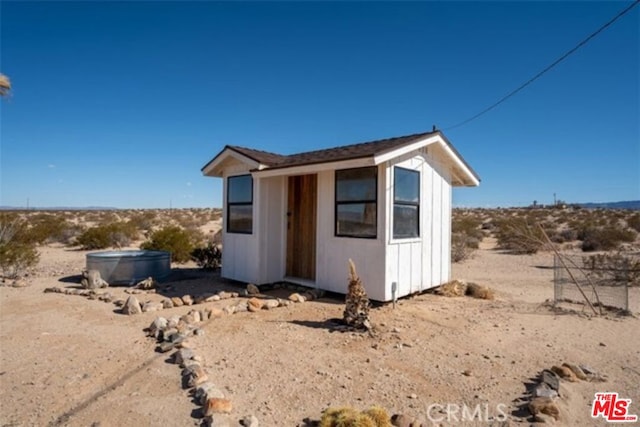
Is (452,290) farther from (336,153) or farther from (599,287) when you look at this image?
(336,153)

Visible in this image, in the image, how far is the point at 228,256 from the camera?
9023mm

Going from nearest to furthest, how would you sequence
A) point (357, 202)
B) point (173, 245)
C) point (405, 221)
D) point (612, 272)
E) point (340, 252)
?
point (357, 202) → point (405, 221) → point (340, 252) → point (612, 272) → point (173, 245)

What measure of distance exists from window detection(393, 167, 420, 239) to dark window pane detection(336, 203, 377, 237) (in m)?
0.43

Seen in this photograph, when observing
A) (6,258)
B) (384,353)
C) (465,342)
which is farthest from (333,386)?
(6,258)

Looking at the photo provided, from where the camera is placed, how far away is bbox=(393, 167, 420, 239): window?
22.4 feet

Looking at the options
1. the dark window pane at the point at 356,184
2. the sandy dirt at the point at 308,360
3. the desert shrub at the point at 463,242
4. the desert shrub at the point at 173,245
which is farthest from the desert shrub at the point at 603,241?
the desert shrub at the point at 173,245

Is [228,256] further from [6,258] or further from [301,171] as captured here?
[6,258]

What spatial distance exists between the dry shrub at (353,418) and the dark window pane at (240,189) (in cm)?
604

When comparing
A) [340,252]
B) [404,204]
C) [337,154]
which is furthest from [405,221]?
[337,154]

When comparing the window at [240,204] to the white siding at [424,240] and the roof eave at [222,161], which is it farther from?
the white siding at [424,240]

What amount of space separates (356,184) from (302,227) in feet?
6.96

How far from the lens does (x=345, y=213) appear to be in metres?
7.17

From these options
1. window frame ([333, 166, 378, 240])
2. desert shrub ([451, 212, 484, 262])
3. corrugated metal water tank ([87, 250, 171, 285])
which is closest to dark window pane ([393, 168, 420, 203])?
window frame ([333, 166, 378, 240])

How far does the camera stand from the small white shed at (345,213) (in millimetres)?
6668
